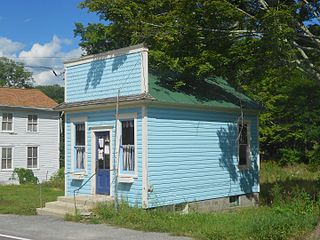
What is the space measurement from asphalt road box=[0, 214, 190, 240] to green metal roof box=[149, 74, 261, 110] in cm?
471

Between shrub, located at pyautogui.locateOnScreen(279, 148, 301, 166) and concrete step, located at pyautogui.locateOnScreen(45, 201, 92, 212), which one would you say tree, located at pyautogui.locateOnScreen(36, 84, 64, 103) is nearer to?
shrub, located at pyautogui.locateOnScreen(279, 148, 301, 166)

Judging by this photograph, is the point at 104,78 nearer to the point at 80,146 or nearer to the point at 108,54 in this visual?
the point at 108,54

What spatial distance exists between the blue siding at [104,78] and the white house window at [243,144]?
551cm

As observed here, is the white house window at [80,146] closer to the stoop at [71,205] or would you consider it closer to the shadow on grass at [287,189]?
the stoop at [71,205]

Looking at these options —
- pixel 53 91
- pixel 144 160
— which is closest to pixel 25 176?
pixel 144 160

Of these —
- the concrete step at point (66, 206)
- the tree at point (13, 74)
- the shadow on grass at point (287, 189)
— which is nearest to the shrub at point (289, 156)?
the shadow on grass at point (287, 189)

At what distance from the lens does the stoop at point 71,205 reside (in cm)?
1569

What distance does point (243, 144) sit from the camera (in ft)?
65.2

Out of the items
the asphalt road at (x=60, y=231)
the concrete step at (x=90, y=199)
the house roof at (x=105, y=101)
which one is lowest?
the asphalt road at (x=60, y=231)

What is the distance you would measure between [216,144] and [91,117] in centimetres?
473

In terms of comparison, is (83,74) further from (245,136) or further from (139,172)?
(245,136)

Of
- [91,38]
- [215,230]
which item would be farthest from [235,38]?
[91,38]

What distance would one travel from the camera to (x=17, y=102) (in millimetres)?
36062


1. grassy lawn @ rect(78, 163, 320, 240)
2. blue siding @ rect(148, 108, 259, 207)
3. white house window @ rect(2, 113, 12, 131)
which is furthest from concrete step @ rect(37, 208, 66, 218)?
white house window @ rect(2, 113, 12, 131)
